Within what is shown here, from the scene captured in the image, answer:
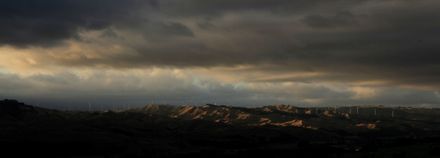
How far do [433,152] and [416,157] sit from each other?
26.8 ft

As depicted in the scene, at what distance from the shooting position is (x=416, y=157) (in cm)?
19638

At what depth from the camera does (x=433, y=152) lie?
199875 mm
